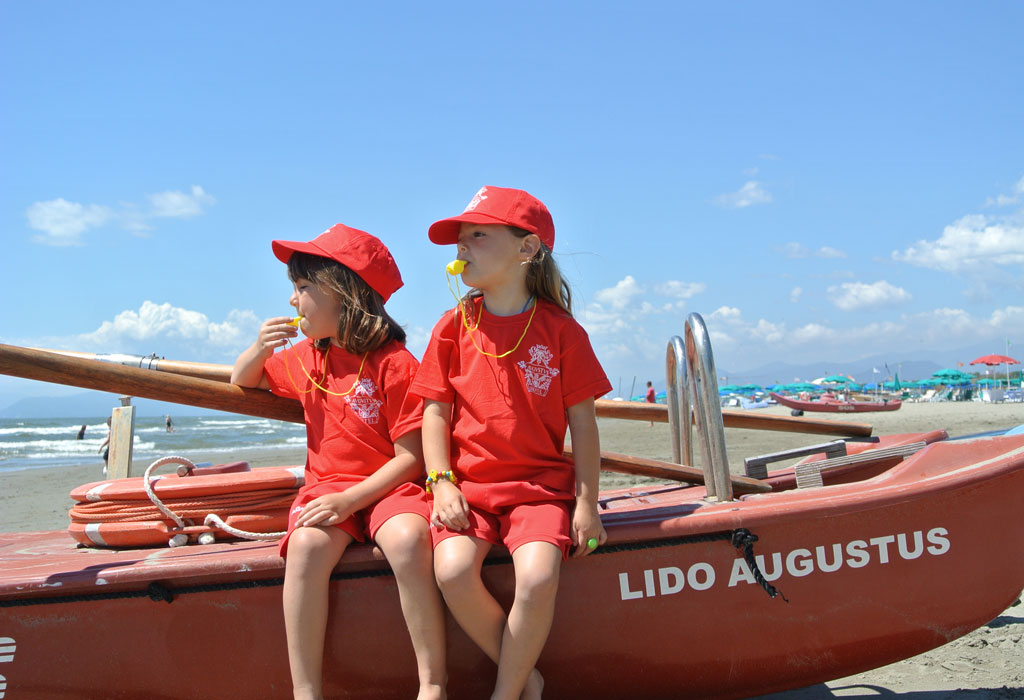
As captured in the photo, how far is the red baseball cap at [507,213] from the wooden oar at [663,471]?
1.00 meters

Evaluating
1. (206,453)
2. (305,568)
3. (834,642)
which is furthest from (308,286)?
(206,453)

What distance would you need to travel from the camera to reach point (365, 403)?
248cm

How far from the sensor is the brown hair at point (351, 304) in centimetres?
253

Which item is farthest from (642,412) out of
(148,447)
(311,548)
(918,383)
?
(918,383)

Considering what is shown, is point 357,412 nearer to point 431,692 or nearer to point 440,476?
point 440,476

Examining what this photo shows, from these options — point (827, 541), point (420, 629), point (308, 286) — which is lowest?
point (420, 629)

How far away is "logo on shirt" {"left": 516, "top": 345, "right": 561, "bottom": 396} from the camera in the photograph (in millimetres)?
2340

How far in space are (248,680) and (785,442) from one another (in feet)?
48.2

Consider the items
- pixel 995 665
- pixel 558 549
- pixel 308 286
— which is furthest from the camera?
pixel 995 665

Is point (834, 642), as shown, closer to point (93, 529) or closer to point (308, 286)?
point (308, 286)

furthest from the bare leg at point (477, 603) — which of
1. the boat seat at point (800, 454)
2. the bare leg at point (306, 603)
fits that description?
the boat seat at point (800, 454)

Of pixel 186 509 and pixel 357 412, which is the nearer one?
pixel 357 412

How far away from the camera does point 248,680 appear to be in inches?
92.0

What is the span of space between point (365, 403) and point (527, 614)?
82cm
